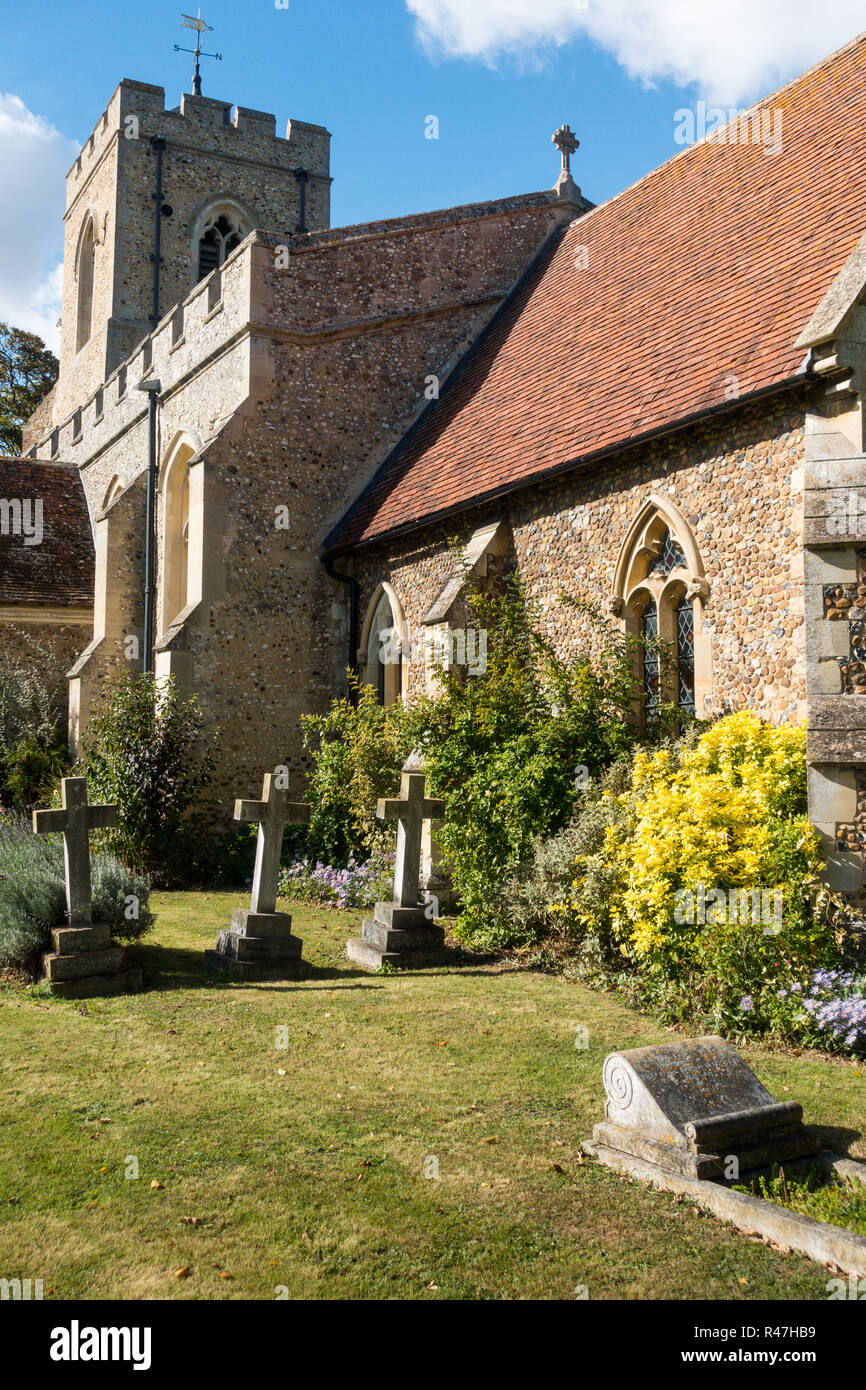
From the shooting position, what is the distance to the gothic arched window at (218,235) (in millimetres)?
26734

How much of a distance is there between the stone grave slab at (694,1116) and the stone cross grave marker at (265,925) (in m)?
3.86

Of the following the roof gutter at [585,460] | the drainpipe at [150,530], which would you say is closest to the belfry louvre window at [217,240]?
the drainpipe at [150,530]

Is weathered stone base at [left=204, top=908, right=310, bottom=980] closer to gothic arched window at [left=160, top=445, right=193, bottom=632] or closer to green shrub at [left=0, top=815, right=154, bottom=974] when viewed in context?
green shrub at [left=0, top=815, right=154, bottom=974]

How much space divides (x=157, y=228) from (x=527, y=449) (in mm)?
19034

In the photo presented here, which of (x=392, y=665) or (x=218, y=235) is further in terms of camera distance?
(x=218, y=235)

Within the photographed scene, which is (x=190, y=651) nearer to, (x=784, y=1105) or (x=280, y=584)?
(x=280, y=584)

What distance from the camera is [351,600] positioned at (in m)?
15.1

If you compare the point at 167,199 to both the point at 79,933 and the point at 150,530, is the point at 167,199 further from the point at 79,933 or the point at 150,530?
the point at 79,933

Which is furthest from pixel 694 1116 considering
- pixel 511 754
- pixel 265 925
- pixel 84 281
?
pixel 84 281

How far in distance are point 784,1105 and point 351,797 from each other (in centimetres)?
781

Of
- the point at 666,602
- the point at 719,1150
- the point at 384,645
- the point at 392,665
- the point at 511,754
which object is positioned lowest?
the point at 719,1150

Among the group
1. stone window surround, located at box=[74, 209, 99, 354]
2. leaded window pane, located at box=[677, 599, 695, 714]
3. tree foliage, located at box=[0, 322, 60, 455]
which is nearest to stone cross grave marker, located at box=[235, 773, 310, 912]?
leaded window pane, located at box=[677, 599, 695, 714]

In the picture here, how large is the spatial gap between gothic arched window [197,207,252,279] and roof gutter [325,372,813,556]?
624 inches

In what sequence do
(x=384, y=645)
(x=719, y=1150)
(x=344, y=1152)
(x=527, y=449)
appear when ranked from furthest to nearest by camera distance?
(x=384, y=645) → (x=527, y=449) → (x=344, y=1152) → (x=719, y=1150)
